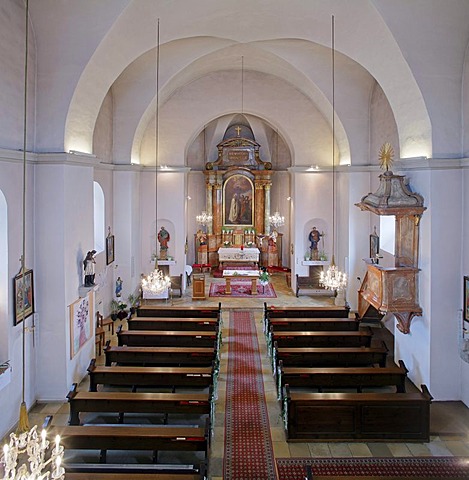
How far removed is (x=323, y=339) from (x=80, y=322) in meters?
6.23

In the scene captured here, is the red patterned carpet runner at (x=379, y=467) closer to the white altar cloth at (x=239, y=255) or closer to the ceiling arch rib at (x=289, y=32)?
the ceiling arch rib at (x=289, y=32)

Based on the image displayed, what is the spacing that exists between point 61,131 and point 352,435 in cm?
881

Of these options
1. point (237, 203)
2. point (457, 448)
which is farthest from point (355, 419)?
point (237, 203)

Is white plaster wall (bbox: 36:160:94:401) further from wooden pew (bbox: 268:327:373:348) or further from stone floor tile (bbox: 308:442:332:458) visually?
stone floor tile (bbox: 308:442:332:458)

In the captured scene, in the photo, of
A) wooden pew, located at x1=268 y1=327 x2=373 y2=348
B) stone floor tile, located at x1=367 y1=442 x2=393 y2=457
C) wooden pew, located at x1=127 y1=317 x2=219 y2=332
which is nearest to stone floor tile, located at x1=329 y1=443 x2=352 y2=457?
stone floor tile, located at x1=367 y1=442 x2=393 y2=457

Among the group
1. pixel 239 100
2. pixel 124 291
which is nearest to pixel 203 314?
pixel 124 291

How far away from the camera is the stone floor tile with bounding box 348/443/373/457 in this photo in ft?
28.0

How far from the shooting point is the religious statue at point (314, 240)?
67.2 feet

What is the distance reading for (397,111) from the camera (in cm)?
1202

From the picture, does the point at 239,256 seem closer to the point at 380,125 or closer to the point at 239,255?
the point at 239,255

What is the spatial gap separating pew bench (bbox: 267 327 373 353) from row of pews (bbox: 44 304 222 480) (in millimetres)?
1766

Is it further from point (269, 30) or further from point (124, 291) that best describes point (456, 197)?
point (124, 291)

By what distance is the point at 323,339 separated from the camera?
12.6 meters

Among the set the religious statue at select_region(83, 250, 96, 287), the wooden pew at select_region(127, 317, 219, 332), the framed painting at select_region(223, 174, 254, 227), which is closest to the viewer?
the religious statue at select_region(83, 250, 96, 287)
